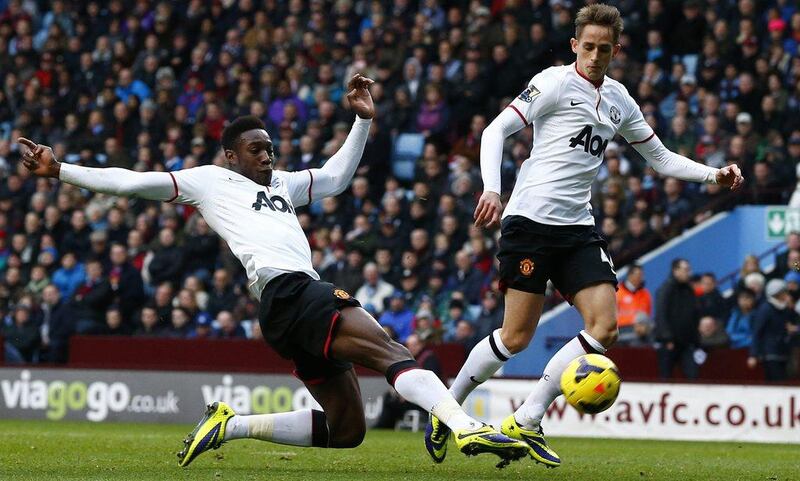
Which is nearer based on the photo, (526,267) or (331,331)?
(331,331)

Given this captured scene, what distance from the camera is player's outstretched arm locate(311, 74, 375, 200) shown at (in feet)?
29.0

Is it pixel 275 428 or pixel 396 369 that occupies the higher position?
pixel 396 369

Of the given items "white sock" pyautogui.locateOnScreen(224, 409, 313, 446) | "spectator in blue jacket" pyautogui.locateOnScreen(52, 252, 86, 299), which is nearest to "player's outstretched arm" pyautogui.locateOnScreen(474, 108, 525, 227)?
"white sock" pyautogui.locateOnScreen(224, 409, 313, 446)

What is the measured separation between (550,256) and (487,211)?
1.00m

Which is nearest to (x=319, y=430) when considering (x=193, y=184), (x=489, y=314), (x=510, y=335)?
(x=510, y=335)

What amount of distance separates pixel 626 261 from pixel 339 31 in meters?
6.98

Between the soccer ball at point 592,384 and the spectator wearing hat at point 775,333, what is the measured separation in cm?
811

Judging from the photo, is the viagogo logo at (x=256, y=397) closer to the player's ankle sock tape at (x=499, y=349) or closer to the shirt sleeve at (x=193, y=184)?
the player's ankle sock tape at (x=499, y=349)

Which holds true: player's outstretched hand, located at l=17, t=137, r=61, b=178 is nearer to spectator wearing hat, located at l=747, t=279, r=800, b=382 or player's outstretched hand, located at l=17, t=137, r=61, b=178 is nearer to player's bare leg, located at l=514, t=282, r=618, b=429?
player's bare leg, located at l=514, t=282, r=618, b=429

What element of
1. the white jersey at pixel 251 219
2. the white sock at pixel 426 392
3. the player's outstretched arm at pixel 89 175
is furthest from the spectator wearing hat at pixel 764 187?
the player's outstretched arm at pixel 89 175

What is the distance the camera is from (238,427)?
28.1 feet

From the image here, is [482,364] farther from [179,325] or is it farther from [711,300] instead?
[179,325]

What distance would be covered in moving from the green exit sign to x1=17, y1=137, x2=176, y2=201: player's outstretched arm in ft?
35.6

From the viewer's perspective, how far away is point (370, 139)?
1945 centimetres
